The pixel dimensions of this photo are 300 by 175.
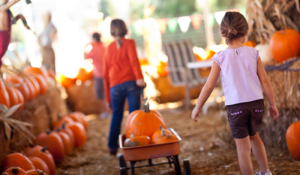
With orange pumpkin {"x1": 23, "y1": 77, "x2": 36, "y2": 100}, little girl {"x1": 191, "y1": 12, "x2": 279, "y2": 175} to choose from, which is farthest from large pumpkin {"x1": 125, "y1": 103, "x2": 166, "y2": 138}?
orange pumpkin {"x1": 23, "y1": 77, "x2": 36, "y2": 100}

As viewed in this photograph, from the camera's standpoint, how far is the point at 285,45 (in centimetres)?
285

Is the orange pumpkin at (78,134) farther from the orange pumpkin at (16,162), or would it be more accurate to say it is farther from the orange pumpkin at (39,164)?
the orange pumpkin at (16,162)

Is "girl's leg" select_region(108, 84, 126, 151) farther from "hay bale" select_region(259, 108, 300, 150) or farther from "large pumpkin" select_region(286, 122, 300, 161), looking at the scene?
"large pumpkin" select_region(286, 122, 300, 161)

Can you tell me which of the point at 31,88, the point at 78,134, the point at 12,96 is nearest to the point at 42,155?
the point at 12,96

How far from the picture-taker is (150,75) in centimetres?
709

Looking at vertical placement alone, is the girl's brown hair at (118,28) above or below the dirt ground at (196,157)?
above

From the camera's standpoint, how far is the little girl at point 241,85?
202 cm

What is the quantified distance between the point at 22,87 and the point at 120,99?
3.58 feet

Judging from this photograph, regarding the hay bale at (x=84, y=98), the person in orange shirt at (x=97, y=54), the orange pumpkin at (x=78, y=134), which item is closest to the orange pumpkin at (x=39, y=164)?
the orange pumpkin at (x=78, y=134)

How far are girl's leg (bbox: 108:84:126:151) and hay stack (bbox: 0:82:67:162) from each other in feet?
2.93

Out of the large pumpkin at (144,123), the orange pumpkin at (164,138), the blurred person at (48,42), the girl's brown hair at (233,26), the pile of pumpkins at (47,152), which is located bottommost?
the pile of pumpkins at (47,152)

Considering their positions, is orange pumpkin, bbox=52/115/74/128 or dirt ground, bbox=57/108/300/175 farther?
orange pumpkin, bbox=52/115/74/128

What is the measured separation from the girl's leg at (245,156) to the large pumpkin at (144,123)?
73cm

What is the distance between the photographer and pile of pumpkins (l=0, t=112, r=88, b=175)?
247 cm
